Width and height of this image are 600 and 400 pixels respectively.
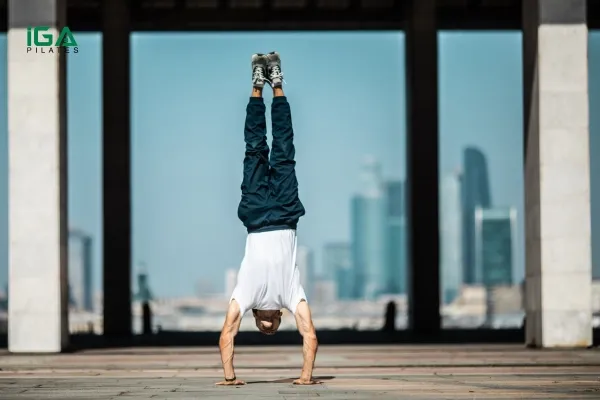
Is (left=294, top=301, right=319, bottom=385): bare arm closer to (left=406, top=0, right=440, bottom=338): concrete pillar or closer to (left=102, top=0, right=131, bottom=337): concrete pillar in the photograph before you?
(left=406, top=0, right=440, bottom=338): concrete pillar

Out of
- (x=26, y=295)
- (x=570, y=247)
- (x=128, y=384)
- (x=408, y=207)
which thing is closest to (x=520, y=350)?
(x=570, y=247)

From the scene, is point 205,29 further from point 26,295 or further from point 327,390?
point 327,390

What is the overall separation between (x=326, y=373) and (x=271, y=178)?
3.91 meters

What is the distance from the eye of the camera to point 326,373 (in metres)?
16.6

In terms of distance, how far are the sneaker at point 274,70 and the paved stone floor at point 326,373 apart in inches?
126

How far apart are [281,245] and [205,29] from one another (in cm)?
2860

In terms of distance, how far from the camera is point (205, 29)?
41281 millimetres

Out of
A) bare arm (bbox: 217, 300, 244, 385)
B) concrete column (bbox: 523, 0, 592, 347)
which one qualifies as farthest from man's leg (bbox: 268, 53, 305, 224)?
concrete column (bbox: 523, 0, 592, 347)

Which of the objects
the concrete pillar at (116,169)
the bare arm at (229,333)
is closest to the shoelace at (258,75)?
the bare arm at (229,333)

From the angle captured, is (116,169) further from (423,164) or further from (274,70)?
(274,70)

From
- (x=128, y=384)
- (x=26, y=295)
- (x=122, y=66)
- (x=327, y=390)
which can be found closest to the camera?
(x=327, y=390)

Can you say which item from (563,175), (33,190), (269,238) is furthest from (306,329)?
(563,175)

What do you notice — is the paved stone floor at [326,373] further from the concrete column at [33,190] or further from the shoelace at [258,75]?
the shoelace at [258,75]

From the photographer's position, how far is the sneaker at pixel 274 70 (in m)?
13.8
